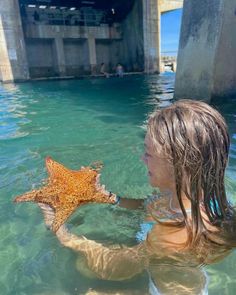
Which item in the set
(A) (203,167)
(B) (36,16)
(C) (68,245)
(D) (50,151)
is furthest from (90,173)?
(B) (36,16)

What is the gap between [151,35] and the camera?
2925 cm

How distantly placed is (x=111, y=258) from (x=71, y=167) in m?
3.13

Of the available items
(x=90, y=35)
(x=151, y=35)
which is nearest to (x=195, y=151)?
(x=151, y=35)

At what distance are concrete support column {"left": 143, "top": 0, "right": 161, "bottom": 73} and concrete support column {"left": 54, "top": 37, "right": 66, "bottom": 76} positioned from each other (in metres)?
8.10

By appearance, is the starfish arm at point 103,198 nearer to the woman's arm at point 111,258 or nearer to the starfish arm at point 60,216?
the starfish arm at point 60,216

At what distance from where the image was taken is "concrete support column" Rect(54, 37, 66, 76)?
29609mm

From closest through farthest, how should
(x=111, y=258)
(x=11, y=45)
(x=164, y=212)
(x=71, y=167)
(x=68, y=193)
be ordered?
(x=164, y=212) → (x=111, y=258) → (x=68, y=193) → (x=71, y=167) → (x=11, y=45)

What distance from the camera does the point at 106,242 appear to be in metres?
3.24

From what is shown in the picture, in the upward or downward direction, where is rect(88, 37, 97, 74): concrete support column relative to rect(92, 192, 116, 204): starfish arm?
upward

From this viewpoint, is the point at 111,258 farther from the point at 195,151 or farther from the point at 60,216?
the point at 195,151

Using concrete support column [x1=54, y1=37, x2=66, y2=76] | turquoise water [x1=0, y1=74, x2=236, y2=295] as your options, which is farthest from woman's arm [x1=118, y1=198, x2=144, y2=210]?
concrete support column [x1=54, y1=37, x2=66, y2=76]

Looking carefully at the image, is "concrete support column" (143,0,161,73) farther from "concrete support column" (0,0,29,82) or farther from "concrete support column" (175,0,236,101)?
"concrete support column" (175,0,236,101)

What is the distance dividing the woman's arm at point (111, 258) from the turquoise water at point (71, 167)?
6.3 inches

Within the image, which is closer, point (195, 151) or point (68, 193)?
point (195, 151)
